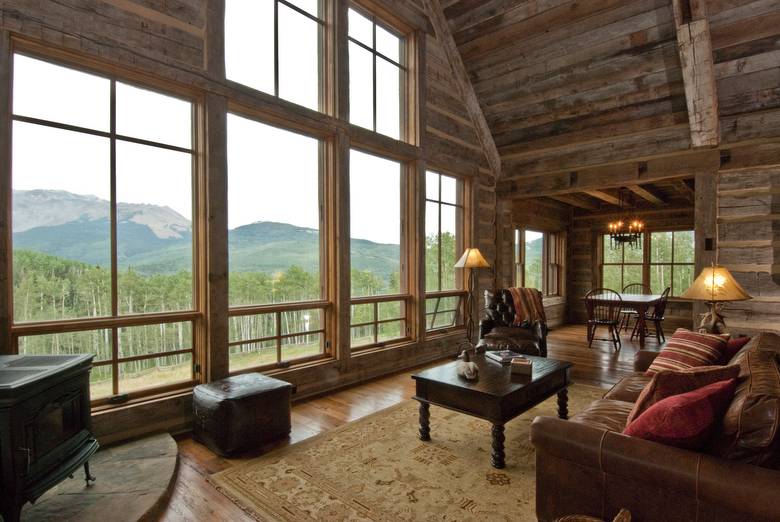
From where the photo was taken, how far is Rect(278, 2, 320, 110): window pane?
4.14 metres

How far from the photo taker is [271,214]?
4090 millimetres

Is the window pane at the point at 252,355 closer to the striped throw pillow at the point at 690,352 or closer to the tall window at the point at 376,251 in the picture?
the tall window at the point at 376,251

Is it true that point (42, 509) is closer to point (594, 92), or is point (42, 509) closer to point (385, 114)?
point (385, 114)

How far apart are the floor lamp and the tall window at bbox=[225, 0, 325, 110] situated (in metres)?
2.67

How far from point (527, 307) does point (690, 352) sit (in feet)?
8.12

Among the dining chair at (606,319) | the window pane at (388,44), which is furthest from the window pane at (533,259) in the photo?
the window pane at (388,44)

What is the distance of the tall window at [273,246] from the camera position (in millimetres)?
3812

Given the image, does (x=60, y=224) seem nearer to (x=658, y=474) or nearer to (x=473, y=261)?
(x=658, y=474)

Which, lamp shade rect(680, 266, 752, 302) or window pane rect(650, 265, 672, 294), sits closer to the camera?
lamp shade rect(680, 266, 752, 302)

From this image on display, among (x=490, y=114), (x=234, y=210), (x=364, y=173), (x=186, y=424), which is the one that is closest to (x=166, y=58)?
(x=234, y=210)

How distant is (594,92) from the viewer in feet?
17.5

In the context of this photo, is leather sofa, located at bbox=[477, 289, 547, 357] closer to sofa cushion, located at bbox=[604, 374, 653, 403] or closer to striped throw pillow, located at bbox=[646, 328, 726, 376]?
sofa cushion, located at bbox=[604, 374, 653, 403]

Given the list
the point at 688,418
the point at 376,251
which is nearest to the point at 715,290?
the point at 688,418

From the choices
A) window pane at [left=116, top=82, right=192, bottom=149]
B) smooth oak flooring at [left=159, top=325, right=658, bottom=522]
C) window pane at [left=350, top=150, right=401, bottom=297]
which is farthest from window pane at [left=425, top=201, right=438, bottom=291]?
window pane at [left=116, top=82, right=192, bottom=149]
